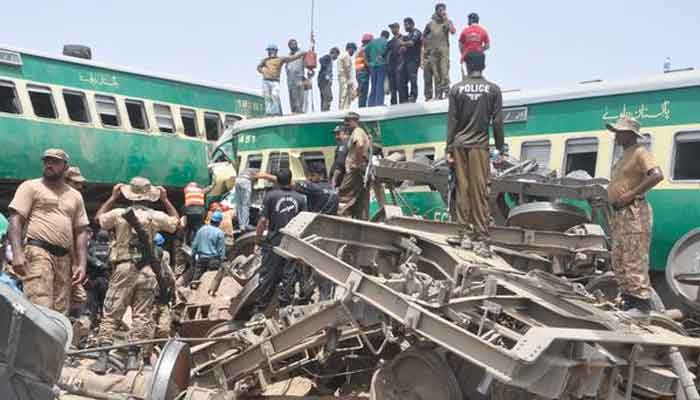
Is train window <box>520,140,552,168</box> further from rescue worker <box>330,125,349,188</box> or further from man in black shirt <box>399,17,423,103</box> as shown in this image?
man in black shirt <box>399,17,423,103</box>

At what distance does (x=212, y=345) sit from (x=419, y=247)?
2104mm

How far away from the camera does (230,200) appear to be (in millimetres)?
16484

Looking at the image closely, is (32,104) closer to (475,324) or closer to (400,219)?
(400,219)

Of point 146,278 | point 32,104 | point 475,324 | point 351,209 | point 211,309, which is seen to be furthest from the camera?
point 32,104

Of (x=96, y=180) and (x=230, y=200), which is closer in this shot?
(x=230, y=200)

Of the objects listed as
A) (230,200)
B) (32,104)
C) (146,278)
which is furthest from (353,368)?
(32,104)

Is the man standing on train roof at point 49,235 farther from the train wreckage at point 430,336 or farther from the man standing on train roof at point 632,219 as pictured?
the man standing on train roof at point 632,219

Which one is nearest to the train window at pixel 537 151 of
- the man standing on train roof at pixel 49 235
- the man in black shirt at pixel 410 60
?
the man in black shirt at pixel 410 60

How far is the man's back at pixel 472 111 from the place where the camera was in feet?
27.1

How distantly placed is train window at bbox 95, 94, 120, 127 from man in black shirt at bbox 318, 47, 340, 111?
13.7 ft

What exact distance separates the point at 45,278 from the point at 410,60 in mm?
9319

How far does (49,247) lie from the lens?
25.3ft

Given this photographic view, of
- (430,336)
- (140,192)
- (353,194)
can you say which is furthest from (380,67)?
(430,336)

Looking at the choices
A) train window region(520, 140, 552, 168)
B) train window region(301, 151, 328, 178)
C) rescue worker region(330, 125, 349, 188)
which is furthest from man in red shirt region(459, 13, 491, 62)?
rescue worker region(330, 125, 349, 188)
